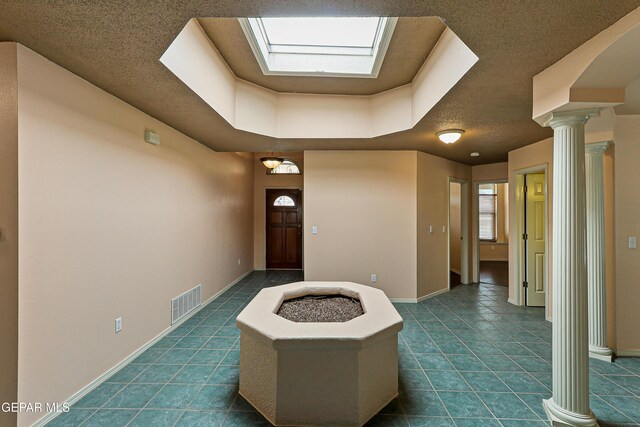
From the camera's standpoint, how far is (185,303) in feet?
11.4

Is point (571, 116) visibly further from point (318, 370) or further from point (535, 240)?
point (535, 240)

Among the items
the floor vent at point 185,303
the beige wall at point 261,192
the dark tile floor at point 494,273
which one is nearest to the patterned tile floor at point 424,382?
the floor vent at point 185,303

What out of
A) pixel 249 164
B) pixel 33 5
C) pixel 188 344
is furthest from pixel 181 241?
pixel 249 164

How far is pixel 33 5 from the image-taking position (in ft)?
4.44

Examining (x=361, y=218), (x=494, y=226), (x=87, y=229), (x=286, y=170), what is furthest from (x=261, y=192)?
(x=494, y=226)

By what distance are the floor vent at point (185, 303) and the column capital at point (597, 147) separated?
4.85 metres

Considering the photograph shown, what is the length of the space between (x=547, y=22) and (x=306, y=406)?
2.70 metres

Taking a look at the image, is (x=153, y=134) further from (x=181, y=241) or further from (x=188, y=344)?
(x=188, y=344)

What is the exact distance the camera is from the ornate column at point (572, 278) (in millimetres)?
1763

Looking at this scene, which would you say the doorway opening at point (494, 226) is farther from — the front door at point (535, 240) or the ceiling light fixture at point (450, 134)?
the ceiling light fixture at point (450, 134)

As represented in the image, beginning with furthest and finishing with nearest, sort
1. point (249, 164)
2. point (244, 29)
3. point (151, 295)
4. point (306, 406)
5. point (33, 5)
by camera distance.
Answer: point (249, 164)
point (151, 295)
point (244, 29)
point (306, 406)
point (33, 5)

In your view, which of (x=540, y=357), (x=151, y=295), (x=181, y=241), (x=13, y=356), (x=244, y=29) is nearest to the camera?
(x=13, y=356)

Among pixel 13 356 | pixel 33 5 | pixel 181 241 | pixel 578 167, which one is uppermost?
pixel 33 5

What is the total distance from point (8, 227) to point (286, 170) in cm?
536
